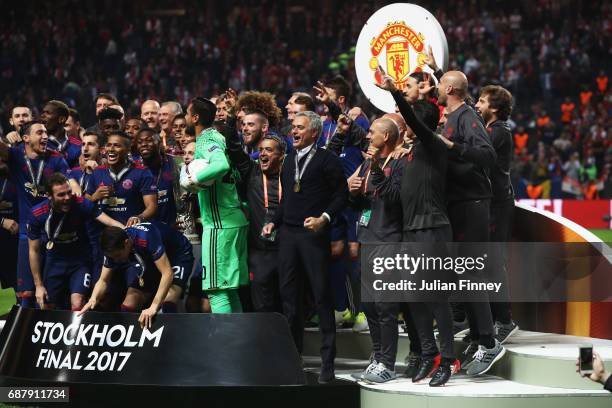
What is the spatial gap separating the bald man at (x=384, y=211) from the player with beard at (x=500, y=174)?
95cm

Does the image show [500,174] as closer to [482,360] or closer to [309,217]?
[482,360]

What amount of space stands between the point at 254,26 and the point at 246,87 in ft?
10.3

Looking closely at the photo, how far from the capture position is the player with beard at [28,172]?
9.82 m

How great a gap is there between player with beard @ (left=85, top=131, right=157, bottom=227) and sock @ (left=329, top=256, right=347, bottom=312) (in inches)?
58.1

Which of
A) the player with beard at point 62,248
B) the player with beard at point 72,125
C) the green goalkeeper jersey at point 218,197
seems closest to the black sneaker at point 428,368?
the green goalkeeper jersey at point 218,197

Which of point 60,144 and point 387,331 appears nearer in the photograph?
point 387,331

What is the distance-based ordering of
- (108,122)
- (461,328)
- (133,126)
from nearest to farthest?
(461,328), (133,126), (108,122)

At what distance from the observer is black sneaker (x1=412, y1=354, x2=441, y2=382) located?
25.3 feet

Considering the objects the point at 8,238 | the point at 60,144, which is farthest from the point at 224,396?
the point at 8,238

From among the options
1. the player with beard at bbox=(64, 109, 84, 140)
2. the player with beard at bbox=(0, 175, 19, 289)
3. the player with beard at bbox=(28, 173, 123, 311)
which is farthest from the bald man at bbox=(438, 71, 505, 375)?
the player with beard at bbox=(0, 175, 19, 289)

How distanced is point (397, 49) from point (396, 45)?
1.5 inches

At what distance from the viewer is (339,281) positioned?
9203 millimetres

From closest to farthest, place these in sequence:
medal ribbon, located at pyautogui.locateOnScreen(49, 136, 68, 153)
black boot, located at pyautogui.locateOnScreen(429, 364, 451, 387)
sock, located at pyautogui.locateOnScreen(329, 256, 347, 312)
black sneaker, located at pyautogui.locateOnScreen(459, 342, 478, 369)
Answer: black boot, located at pyautogui.locateOnScreen(429, 364, 451, 387), black sneaker, located at pyautogui.locateOnScreen(459, 342, 478, 369), sock, located at pyautogui.locateOnScreen(329, 256, 347, 312), medal ribbon, located at pyautogui.locateOnScreen(49, 136, 68, 153)

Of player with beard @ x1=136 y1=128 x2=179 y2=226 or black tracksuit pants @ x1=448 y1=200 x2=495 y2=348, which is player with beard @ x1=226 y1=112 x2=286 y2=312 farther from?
black tracksuit pants @ x1=448 y1=200 x2=495 y2=348
